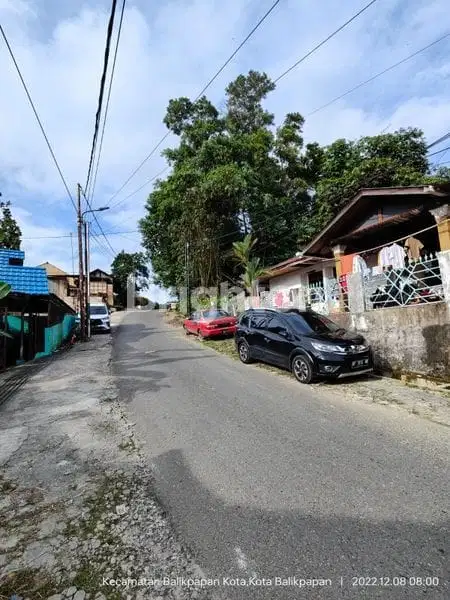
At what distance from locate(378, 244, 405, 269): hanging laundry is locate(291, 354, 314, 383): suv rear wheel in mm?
4219

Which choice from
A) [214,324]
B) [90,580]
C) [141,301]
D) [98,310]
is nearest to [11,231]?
[98,310]

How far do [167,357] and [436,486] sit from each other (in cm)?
940

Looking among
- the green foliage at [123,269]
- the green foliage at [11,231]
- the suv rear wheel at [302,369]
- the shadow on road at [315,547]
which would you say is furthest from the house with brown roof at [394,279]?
the green foliage at [123,269]

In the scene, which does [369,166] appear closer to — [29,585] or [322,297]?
[322,297]

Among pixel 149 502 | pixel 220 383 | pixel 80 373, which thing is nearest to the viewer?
pixel 149 502

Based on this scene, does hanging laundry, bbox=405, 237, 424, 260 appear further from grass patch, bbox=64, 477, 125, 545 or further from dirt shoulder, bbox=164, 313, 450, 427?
grass patch, bbox=64, 477, 125, 545

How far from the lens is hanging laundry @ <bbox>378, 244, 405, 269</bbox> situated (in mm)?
9867

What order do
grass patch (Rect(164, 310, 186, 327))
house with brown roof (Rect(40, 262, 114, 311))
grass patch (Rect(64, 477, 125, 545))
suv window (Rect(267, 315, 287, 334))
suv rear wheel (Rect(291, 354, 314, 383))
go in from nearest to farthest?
grass patch (Rect(64, 477, 125, 545)), suv rear wheel (Rect(291, 354, 314, 383)), suv window (Rect(267, 315, 287, 334)), grass patch (Rect(164, 310, 186, 327)), house with brown roof (Rect(40, 262, 114, 311))

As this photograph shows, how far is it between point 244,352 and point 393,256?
5143 mm

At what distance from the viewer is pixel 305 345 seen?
7.59 m

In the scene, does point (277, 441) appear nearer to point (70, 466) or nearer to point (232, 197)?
point (70, 466)

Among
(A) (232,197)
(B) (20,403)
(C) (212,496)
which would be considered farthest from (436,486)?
(A) (232,197)

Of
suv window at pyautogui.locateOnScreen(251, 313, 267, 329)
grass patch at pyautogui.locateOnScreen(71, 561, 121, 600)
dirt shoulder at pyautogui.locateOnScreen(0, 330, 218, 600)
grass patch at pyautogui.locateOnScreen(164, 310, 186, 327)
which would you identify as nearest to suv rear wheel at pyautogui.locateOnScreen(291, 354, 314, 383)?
suv window at pyautogui.locateOnScreen(251, 313, 267, 329)

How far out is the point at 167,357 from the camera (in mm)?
11719
